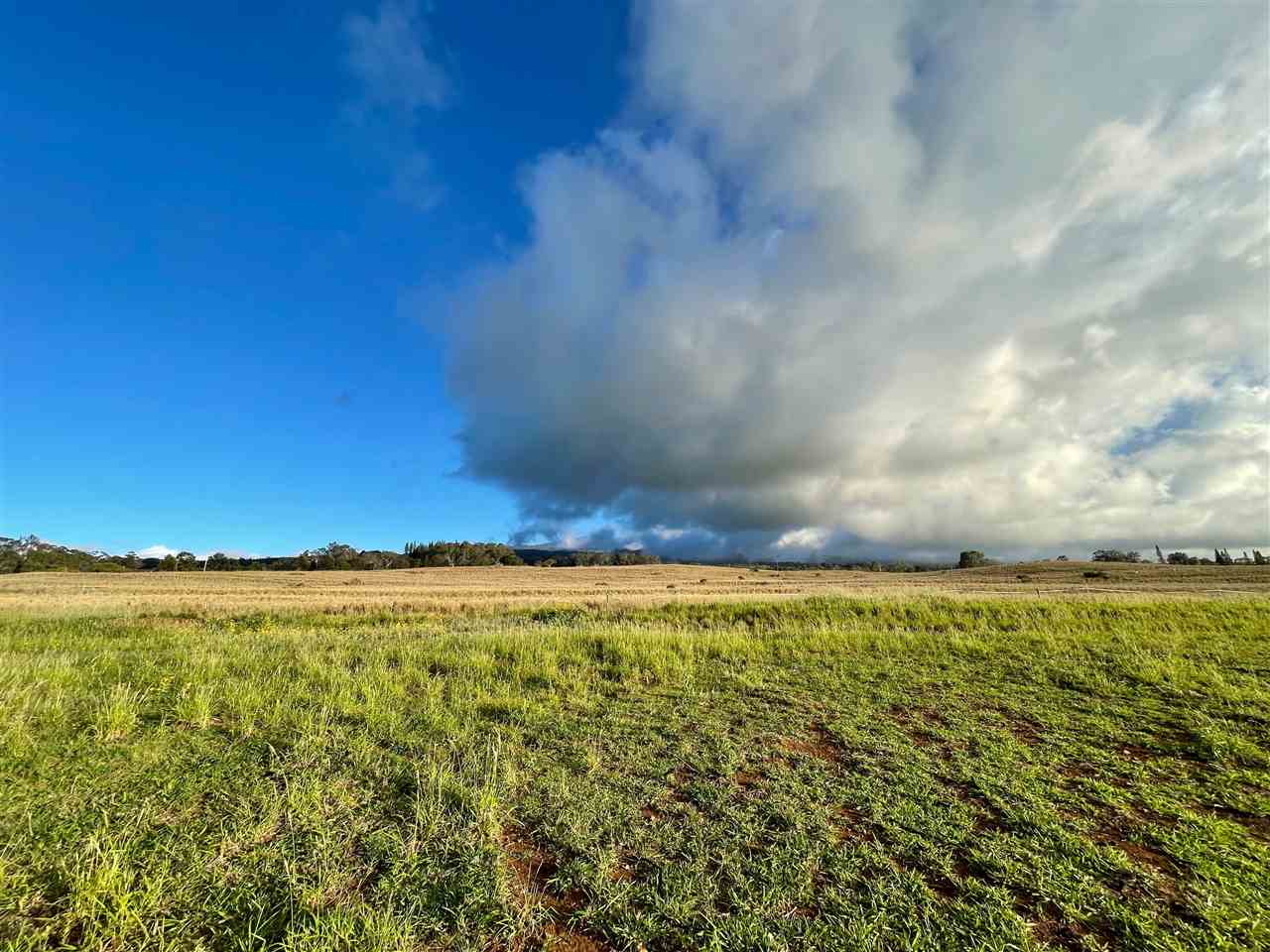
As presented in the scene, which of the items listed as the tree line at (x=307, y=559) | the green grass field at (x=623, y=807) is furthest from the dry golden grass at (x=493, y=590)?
the tree line at (x=307, y=559)

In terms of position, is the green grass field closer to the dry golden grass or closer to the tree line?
the dry golden grass

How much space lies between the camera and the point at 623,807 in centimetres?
451

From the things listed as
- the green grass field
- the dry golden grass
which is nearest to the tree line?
the dry golden grass

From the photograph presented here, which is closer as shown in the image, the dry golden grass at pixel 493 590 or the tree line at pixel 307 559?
the dry golden grass at pixel 493 590

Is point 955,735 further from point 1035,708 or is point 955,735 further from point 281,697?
point 281,697

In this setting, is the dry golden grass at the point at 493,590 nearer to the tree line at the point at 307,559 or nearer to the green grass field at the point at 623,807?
the green grass field at the point at 623,807

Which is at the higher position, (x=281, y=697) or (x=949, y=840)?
(x=281, y=697)

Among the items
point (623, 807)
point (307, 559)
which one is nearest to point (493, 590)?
point (623, 807)

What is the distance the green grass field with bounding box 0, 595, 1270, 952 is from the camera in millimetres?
3156

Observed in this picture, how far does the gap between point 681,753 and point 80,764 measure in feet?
18.5

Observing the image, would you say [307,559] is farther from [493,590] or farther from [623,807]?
[623,807]

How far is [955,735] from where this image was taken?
6.32 meters

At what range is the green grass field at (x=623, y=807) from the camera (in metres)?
3.16

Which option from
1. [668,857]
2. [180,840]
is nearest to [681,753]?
[668,857]
